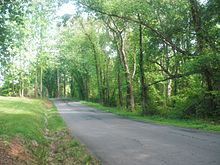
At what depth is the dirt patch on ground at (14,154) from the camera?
922 cm

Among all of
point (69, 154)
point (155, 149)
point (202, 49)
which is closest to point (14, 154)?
point (69, 154)

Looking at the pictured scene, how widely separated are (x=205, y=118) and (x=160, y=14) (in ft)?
30.0

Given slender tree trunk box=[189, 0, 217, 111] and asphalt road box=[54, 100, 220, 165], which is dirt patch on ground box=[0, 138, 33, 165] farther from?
slender tree trunk box=[189, 0, 217, 111]

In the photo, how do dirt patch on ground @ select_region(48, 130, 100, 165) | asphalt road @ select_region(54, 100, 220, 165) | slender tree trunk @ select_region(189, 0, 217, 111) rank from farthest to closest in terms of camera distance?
slender tree trunk @ select_region(189, 0, 217, 111), dirt patch on ground @ select_region(48, 130, 100, 165), asphalt road @ select_region(54, 100, 220, 165)

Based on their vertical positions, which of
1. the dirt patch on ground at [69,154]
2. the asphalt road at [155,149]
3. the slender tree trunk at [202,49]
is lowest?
the dirt patch on ground at [69,154]

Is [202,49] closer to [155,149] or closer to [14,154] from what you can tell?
[155,149]

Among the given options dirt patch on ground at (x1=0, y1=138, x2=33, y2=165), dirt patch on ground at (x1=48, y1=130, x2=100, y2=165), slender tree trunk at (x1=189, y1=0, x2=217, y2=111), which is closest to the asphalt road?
dirt patch on ground at (x1=48, y1=130, x2=100, y2=165)

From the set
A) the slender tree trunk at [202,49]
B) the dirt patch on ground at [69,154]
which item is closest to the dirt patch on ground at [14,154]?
the dirt patch on ground at [69,154]

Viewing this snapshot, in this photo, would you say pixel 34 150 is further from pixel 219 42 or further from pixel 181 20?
pixel 181 20

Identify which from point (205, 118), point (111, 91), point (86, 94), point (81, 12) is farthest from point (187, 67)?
point (86, 94)

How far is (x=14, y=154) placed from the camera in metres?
10.1

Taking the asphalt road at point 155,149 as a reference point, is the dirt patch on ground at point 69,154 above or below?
below

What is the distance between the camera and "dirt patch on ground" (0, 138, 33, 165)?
922 centimetres

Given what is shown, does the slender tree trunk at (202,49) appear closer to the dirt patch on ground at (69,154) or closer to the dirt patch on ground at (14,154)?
the dirt patch on ground at (69,154)
